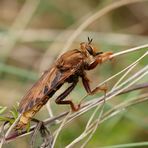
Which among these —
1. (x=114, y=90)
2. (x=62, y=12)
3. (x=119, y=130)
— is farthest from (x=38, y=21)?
(x=114, y=90)

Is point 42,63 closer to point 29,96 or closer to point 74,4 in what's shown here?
point 74,4

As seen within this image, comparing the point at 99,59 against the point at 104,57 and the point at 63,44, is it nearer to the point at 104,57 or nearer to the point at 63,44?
the point at 104,57

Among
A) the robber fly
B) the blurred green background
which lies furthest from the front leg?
the blurred green background

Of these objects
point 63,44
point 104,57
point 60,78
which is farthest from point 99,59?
point 63,44

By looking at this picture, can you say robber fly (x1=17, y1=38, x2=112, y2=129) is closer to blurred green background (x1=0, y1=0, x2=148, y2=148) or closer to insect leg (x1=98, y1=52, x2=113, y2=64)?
insect leg (x1=98, y1=52, x2=113, y2=64)

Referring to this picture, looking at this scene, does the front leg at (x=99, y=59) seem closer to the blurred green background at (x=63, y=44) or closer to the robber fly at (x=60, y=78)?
the robber fly at (x=60, y=78)
